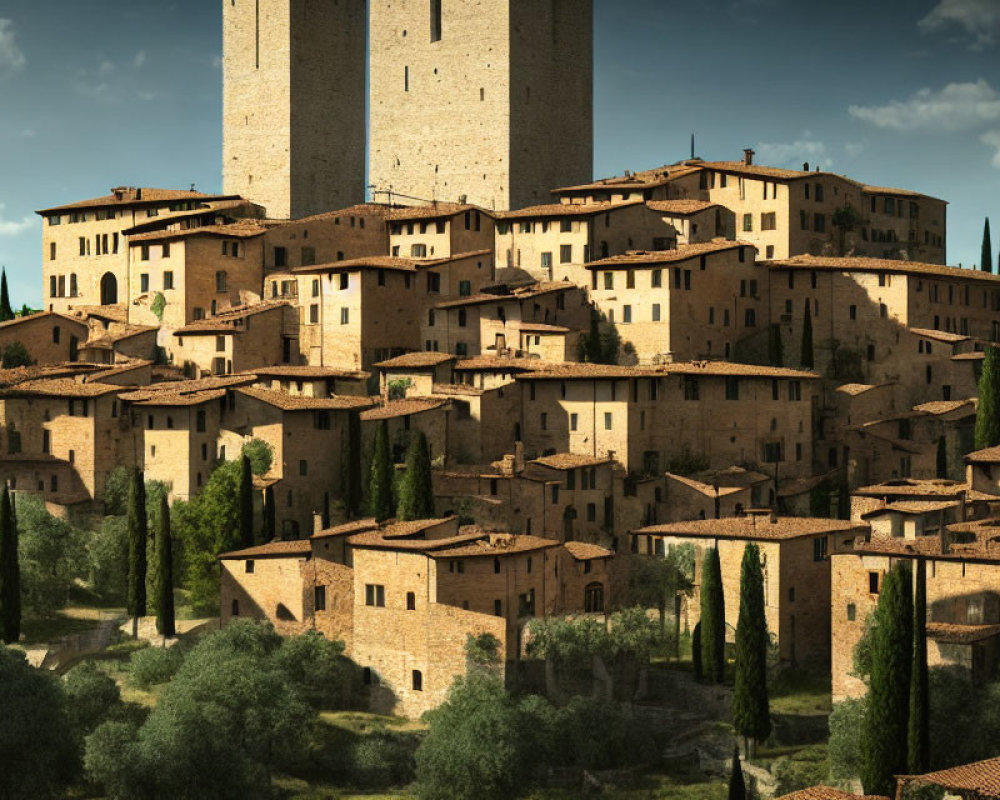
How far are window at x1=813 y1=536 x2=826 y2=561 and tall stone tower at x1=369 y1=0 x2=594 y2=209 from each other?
108 feet

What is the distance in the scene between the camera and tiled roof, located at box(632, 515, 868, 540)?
62906 millimetres

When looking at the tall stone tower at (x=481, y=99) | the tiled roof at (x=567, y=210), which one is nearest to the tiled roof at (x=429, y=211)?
the tiled roof at (x=567, y=210)

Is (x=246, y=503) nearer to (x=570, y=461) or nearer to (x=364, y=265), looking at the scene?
(x=570, y=461)

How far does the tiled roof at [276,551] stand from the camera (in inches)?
2491

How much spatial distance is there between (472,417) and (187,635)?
12.8 metres

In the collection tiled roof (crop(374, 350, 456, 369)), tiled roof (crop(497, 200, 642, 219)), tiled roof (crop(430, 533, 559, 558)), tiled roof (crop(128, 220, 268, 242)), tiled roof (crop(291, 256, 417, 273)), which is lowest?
tiled roof (crop(430, 533, 559, 558))

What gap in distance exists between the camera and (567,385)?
71.0 m

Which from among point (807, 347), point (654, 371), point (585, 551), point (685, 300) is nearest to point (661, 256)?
point (685, 300)

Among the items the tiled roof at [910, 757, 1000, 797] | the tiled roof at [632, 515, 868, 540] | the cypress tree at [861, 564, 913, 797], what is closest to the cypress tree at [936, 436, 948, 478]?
the tiled roof at [632, 515, 868, 540]

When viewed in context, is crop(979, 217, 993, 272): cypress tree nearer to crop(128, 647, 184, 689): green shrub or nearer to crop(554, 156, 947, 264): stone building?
crop(554, 156, 947, 264): stone building

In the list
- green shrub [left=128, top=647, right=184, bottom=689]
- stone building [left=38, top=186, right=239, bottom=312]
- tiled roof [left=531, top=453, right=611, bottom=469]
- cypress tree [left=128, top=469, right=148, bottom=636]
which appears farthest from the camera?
stone building [left=38, top=186, right=239, bottom=312]

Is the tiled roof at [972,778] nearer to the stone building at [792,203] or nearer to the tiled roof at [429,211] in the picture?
the stone building at [792,203]

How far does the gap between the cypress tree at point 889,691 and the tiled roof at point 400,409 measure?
21454mm

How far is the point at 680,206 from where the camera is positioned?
83750 mm
